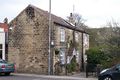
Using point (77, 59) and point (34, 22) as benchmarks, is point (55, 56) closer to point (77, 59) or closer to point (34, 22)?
point (34, 22)

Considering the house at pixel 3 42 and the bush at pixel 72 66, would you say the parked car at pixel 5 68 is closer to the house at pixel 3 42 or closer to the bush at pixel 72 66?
the house at pixel 3 42

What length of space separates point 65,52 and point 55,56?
273 cm

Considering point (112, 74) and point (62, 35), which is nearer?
point (112, 74)

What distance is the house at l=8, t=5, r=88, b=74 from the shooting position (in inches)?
1358

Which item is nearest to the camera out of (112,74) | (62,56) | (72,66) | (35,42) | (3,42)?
(112,74)

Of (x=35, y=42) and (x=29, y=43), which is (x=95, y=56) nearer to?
(x=35, y=42)

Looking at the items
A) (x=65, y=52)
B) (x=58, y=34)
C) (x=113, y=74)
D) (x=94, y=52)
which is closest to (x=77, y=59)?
(x=94, y=52)

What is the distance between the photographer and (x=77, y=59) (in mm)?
42219

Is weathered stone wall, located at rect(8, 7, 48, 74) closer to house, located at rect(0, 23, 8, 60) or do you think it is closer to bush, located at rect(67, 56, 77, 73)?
house, located at rect(0, 23, 8, 60)

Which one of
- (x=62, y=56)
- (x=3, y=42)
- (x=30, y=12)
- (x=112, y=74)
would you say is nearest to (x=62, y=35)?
(x=62, y=56)

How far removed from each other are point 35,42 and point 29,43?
2.27 ft

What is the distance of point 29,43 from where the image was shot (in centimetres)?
3556

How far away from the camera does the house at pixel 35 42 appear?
34500 mm

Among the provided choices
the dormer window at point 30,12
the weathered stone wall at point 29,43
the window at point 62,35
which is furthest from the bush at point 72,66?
the dormer window at point 30,12
